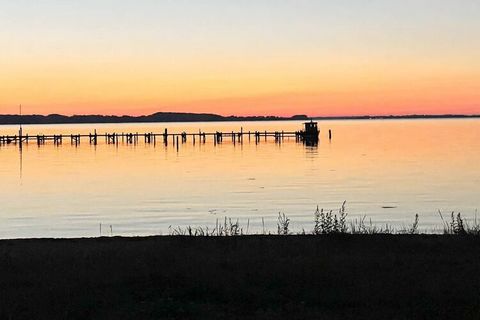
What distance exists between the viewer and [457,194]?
37625mm

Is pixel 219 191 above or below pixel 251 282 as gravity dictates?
below

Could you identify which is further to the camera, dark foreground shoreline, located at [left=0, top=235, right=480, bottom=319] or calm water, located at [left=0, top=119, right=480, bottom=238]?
calm water, located at [left=0, top=119, right=480, bottom=238]

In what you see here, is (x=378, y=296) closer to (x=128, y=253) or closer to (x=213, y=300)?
(x=213, y=300)

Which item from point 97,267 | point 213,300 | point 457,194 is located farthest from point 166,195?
point 213,300

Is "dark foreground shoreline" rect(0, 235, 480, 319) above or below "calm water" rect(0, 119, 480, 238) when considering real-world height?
above

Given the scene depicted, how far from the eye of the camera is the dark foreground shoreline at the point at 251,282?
9227mm

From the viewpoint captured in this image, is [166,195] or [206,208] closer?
[206,208]

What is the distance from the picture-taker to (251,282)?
10680 mm

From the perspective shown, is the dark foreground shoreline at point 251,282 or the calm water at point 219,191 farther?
the calm water at point 219,191

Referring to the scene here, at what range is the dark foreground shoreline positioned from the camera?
9227 millimetres

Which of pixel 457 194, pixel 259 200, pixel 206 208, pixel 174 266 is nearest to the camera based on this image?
pixel 174 266

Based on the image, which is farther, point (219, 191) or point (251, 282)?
point (219, 191)

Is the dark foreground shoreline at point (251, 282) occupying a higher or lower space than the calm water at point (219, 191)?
higher

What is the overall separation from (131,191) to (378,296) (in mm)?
32071
